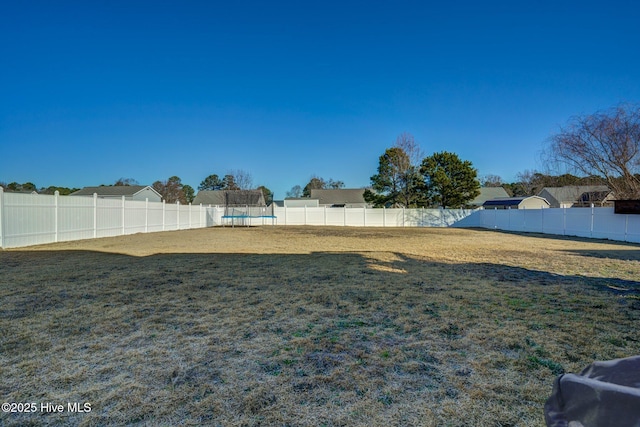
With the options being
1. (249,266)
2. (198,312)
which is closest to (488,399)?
(198,312)

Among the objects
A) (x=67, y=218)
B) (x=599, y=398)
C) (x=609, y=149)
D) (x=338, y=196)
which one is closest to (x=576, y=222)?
(x=609, y=149)

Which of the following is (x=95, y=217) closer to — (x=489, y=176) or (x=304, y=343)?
(x=304, y=343)

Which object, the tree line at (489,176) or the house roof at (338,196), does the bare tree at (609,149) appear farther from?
the house roof at (338,196)

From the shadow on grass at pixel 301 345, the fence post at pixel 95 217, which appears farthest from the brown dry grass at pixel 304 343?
the fence post at pixel 95 217

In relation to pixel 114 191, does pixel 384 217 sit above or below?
below

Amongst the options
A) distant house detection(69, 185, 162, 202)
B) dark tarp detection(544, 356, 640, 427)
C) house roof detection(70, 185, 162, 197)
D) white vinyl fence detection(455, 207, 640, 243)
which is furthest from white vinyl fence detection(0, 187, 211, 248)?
white vinyl fence detection(455, 207, 640, 243)

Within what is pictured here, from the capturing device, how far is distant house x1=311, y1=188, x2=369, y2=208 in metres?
44.0

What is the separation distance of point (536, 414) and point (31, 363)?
3276 mm

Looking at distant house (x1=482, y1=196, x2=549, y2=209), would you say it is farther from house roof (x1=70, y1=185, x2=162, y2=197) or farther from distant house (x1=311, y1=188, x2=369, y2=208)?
house roof (x1=70, y1=185, x2=162, y2=197)

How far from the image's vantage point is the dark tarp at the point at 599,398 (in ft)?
2.35

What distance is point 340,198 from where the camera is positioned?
4534 cm

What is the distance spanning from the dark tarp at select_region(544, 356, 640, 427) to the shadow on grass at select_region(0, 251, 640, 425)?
1.07m

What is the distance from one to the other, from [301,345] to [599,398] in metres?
2.24

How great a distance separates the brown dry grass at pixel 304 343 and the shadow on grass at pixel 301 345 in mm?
12
